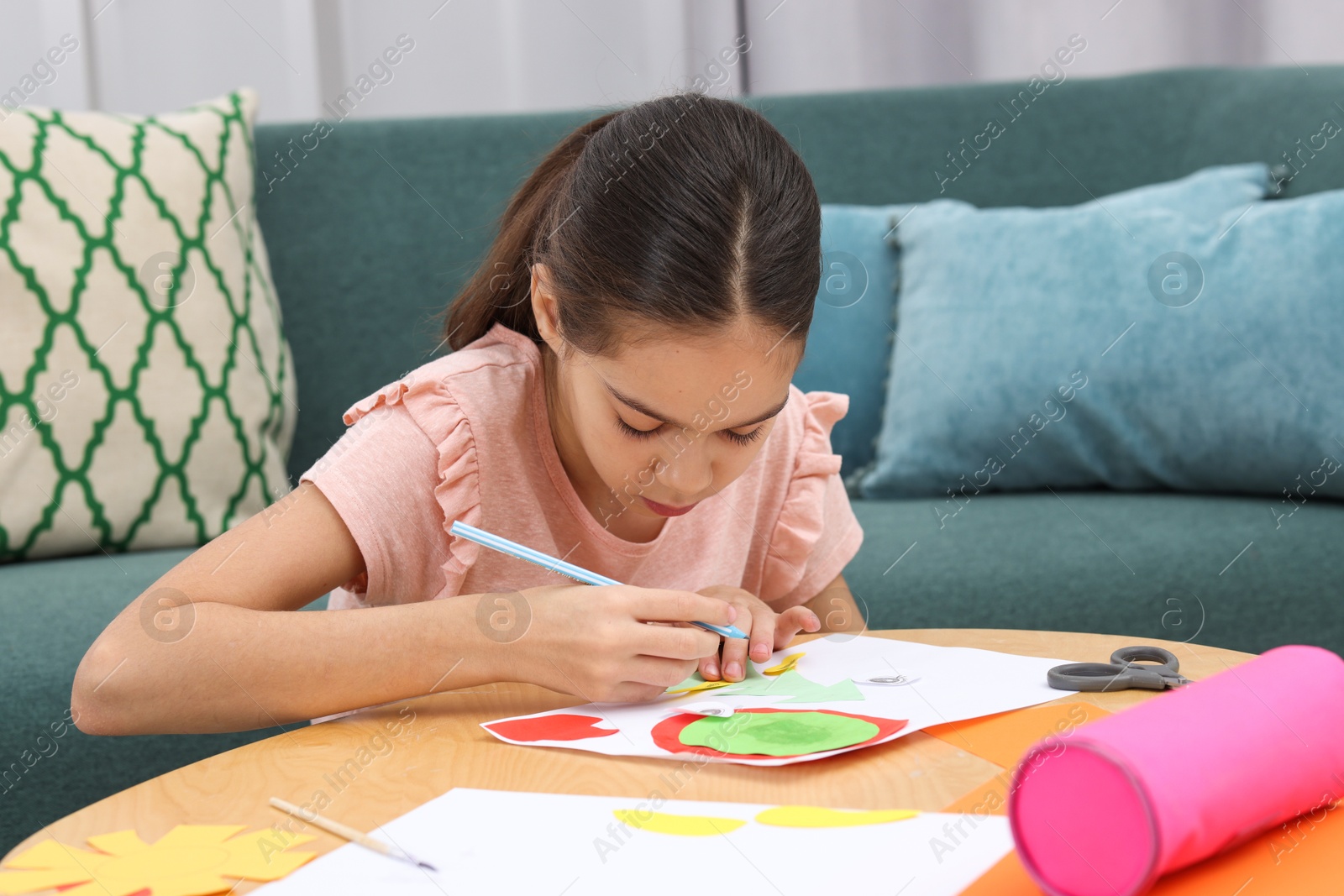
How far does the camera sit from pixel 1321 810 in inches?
20.5

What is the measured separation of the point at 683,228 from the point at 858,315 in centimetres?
108

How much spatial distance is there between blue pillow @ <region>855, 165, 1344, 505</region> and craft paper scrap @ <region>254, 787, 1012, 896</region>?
1141 millimetres

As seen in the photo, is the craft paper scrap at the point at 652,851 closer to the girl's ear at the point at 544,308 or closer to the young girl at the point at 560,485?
the young girl at the point at 560,485

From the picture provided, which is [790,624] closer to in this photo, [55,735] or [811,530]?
[811,530]

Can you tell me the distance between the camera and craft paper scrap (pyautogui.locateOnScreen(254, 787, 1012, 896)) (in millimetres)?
479

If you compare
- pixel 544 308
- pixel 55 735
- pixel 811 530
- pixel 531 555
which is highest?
pixel 544 308

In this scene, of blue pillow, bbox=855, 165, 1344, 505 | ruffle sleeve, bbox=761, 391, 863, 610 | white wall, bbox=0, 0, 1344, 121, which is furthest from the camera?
white wall, bbox=0, 0, 1344, 121

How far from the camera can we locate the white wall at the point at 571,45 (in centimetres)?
218

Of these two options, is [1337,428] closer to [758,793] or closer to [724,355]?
[724,355]

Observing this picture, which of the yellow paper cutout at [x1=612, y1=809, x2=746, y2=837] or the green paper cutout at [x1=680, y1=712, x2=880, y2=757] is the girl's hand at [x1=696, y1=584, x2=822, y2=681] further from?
the yellow paper cutout at [x1=612, y1=809, x2=746, y2=837]

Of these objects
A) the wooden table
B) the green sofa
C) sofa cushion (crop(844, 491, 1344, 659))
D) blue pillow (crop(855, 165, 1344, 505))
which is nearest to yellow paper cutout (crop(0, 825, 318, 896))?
the wooden table

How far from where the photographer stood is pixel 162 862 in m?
0.51

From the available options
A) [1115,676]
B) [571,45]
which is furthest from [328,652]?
[571,45]

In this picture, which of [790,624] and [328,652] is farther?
[790,624]
